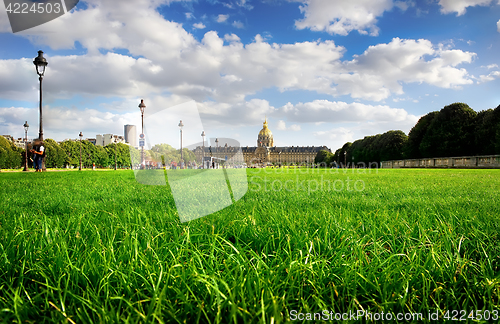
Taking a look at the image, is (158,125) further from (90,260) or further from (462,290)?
(462,290)

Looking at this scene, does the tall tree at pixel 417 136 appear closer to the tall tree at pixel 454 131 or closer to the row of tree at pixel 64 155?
the tall tree at pixel 454 131

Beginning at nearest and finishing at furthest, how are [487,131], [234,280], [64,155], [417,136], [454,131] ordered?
[234,280] → [487,131] → [454,131] → [417,136] → [64,155]

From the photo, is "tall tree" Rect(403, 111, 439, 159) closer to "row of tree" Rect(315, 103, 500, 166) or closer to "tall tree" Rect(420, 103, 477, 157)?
"row of tree" Rect(315, 103, 500, 166)

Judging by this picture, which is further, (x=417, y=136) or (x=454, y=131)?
(x=417, y=136)

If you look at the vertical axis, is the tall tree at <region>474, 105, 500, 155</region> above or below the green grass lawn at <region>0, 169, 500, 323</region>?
above

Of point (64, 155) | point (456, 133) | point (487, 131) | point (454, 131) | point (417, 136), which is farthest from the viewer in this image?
point (64, 155)

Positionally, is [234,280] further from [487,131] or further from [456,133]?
[456,133]

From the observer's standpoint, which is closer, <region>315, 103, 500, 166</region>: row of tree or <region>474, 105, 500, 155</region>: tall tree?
<region>474, 105, 500, 155</region>: tall tree

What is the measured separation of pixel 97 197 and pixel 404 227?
4.82 m

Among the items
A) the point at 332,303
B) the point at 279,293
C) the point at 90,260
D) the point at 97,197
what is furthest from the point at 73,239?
the point at 97,197

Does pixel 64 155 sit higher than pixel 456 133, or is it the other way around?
pixel 456 133

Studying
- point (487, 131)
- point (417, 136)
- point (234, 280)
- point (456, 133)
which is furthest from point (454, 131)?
point (234, 280)

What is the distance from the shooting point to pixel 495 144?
39.7m

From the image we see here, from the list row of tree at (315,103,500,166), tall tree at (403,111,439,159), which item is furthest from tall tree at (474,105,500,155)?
tall tree at (403,111,439,159)
